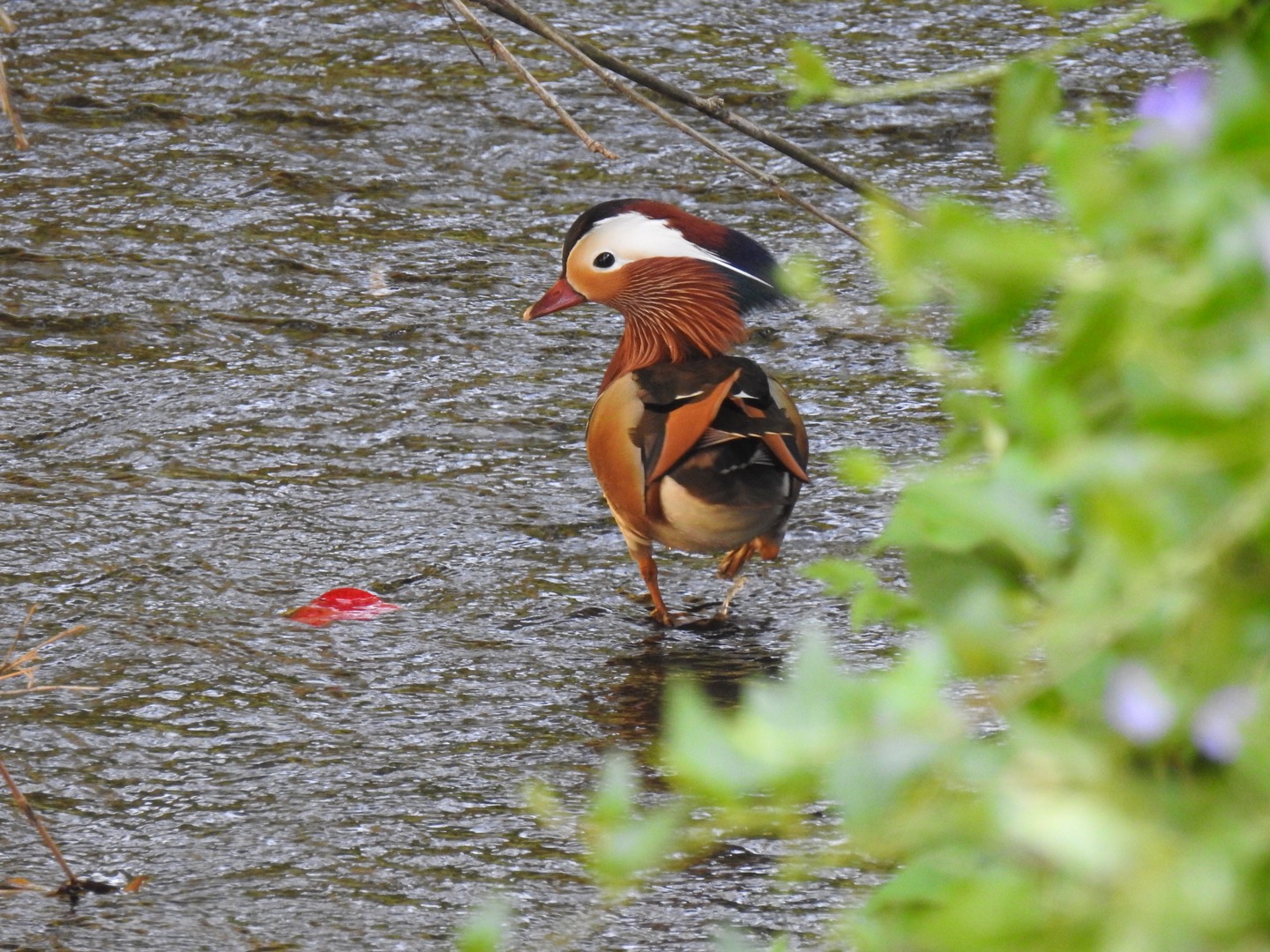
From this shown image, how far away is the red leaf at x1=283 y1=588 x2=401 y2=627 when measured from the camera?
11.5ft

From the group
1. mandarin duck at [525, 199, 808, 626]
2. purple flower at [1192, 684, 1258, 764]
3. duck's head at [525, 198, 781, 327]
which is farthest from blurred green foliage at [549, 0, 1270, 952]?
duck's head at [525, 198, 781, 327]

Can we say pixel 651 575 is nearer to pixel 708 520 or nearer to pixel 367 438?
pixel 708 520

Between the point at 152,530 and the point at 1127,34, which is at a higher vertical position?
the point at 1127,34

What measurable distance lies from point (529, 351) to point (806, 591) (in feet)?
4.71

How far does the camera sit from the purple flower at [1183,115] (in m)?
0.65

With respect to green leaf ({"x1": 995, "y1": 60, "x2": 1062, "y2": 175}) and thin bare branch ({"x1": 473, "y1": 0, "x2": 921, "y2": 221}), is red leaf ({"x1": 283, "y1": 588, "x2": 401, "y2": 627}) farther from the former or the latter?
green leaf ({"x1": 995, "y1": 60, "x2": 1062, "y2": 175})

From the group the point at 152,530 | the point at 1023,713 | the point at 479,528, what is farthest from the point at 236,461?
the point at 1023,713

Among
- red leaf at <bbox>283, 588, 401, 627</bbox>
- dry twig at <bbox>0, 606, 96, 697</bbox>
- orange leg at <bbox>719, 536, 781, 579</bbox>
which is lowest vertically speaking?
red leaf at <bbox>283, 588, 401, 627</bbox>

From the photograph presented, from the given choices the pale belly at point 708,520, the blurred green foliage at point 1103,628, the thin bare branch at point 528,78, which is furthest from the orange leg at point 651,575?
the blurred green foliage at point 1103,628

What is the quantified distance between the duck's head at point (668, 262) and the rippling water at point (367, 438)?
46 cm

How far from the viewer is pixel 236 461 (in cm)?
418

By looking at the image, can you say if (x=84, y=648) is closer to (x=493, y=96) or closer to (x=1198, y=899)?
(x=1198, y=899)

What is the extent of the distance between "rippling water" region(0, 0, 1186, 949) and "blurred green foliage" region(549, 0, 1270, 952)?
0.22 meters

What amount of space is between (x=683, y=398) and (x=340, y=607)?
87 centimetres
